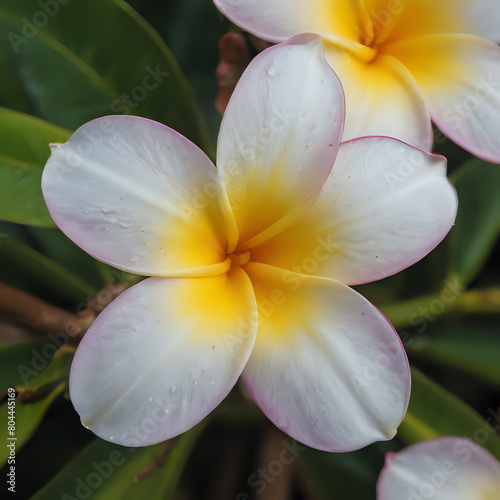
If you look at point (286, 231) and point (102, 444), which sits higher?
point (286, 231)

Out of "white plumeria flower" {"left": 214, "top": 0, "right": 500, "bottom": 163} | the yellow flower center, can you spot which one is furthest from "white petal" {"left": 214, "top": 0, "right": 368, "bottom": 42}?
the yellow flower center

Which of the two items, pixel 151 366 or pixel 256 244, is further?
pixel 256 244

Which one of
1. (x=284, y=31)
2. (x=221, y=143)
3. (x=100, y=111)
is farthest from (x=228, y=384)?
(x=100, y=111)

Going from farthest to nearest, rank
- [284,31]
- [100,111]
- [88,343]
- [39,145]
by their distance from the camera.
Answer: [100,111] < [39,145] < [284,31] < [88,343]

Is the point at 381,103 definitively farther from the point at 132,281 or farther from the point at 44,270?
the point at 44,270

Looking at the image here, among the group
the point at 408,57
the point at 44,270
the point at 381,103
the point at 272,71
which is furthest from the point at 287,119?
the point at 44,270

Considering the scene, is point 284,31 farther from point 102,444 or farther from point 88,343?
point 102,444

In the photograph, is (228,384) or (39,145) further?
(39,145)
